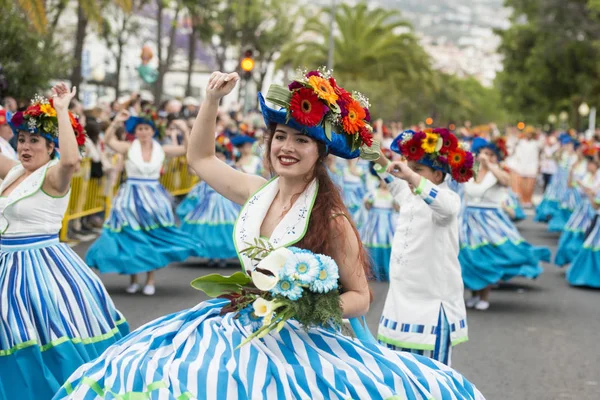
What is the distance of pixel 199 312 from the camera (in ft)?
13.2

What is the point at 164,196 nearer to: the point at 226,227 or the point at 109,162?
the point at 226,227

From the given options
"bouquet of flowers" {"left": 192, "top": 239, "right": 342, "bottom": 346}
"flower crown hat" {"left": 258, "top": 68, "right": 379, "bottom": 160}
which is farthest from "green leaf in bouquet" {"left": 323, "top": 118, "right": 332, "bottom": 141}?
"bouquet of flowers" {"left": 192, "top": 239, "right": 342, "bottom": 346}

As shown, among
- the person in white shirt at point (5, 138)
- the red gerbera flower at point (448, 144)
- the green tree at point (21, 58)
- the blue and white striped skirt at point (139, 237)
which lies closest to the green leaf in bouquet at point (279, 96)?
the red gerbera flower at point (448, 144)

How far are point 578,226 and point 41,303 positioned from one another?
10001 millimetres

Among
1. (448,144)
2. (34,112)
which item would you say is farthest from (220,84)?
(448,144)

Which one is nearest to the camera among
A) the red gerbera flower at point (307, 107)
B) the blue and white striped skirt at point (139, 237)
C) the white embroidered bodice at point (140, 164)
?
the red gerbera flower at point (307, 107)

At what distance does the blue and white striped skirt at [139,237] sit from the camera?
1083cm

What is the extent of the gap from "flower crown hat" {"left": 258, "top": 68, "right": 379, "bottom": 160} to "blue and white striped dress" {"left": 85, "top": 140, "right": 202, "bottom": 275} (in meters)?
6.88

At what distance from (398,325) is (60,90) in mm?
2542

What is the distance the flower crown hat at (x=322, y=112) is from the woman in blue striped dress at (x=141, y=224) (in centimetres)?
691

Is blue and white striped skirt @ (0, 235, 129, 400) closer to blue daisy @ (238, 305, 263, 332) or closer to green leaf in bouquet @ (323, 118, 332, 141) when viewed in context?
blue daisy @ (238, 305, 263, 332)

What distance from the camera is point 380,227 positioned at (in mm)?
13320

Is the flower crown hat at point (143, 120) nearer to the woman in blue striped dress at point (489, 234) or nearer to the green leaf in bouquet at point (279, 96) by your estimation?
the woman in blue striped dress at point (489, 234)

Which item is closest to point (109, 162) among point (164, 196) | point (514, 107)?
point (164, 196)
